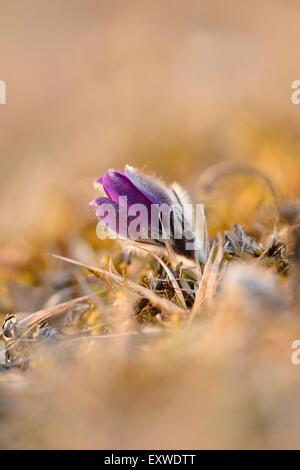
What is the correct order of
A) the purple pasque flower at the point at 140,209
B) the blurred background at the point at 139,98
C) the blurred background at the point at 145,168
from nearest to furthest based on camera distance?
the blurred background at the point at 145,168 → the purple pasque flower at the point at 140,209 → the blurred background at the point at 139,98

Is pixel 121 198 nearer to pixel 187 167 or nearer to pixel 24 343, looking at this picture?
pixel 24 343

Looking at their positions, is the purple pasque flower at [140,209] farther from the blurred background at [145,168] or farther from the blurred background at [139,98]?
the blurred background at [139,98]

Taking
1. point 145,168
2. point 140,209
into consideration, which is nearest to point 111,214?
point 140,209

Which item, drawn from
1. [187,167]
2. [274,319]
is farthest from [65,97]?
[274,319]

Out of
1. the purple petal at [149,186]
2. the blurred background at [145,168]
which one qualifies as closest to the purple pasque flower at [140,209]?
the purple petal at [149,186]

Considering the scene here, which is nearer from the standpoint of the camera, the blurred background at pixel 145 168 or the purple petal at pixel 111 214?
the blurred background at pixel 145 168

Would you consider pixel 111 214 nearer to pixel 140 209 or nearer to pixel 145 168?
pixel 140 209
